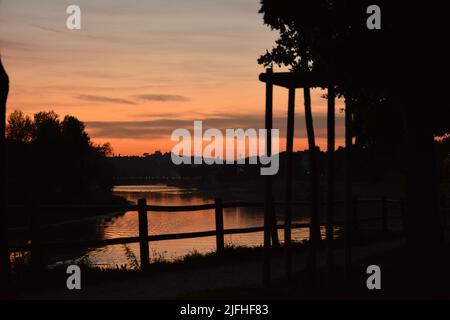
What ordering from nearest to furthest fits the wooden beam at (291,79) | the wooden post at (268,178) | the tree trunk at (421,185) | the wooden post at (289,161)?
the wooden post at (268,178) < the wooden beam at (291,79) < the wooden post at (289,161) < the tree trunk at (421,185)

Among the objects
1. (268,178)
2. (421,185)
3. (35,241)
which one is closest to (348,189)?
(268,178)

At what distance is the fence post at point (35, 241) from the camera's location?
44.9 ft

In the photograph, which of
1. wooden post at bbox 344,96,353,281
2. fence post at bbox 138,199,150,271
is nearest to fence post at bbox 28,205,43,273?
fence post at bbox 138,199,150,271

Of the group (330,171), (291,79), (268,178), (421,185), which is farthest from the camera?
(421,185)

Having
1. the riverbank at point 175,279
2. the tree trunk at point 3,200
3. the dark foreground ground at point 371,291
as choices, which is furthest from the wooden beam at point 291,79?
the tree trunk at point 3,200

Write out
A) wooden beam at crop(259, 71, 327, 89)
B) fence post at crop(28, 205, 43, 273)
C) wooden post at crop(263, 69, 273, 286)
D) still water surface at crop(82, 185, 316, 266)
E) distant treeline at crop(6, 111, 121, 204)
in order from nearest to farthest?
1. wooden post at crop(263, 69, 273, 286)
2. wooden beam at crop(259, 71, 327, 89)
3. fence post at crop(28, 205, 43, 273)
4. still water surface at crop(82, 185, 316, 266)
5. distant treeline at crop(6, 111, 121, 204)

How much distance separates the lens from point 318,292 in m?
11.1

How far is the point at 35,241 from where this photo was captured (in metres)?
14.0

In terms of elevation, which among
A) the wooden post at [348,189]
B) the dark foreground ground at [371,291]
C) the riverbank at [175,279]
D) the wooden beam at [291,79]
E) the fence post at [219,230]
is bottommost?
the riverbank at [175,279]

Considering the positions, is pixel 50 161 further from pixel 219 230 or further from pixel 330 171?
pixel 330 171

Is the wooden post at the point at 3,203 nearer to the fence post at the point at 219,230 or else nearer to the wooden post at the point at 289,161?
the wooden post at the point at 289,161

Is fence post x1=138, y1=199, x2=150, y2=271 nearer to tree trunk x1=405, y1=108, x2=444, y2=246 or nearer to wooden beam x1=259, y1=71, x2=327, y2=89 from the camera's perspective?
wooden beam x1=259, y1=71, x2=327, y2=89

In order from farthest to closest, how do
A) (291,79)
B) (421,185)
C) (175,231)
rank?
(175,231), (421,185), (291,79)

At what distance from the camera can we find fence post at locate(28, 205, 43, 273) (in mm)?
13688
